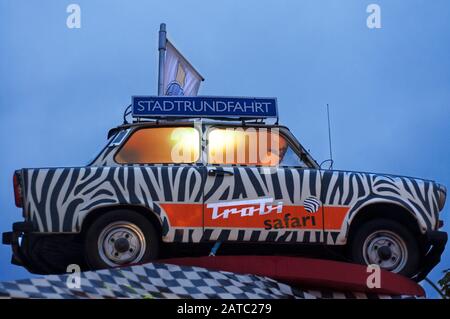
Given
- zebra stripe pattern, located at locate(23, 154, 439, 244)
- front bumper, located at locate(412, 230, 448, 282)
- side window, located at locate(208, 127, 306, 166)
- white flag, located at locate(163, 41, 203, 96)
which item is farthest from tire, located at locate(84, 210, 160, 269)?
white flag, located at locate(163, 41, 203, 96)

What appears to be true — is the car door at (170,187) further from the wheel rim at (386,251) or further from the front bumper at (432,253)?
the front bumper at (432,253)

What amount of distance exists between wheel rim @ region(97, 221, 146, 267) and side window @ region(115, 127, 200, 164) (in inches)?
33.0

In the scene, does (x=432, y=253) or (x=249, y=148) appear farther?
(x=249, y=148)

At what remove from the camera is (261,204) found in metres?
6.68

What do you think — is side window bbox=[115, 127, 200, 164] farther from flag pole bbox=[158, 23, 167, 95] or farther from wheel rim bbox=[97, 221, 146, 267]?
flag pole bbox=[158, 23, 167, 95]

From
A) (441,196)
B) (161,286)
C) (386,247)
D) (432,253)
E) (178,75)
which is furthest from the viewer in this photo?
(178,75)

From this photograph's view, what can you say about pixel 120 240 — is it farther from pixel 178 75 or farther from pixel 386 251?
pixel 178 75

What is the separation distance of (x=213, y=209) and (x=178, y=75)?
24.8 feet

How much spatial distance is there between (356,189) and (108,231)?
259 centimetres

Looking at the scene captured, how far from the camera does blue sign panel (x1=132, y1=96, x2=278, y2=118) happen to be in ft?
24.1

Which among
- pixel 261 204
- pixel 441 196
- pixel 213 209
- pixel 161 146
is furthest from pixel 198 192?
pixel 441 196

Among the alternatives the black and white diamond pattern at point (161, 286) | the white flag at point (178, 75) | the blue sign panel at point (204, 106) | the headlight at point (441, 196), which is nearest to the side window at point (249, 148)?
the blue sign panel at point (204, 106)

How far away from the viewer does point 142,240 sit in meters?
6.55
